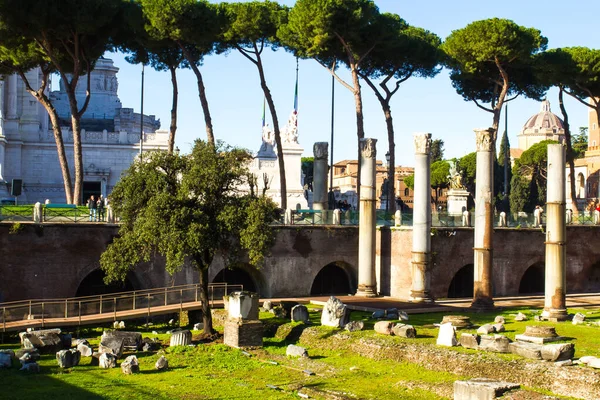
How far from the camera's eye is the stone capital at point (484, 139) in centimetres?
2472

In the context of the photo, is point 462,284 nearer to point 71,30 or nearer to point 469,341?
point 469,341

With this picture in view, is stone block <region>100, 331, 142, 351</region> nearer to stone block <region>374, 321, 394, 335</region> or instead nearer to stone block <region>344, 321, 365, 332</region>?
stone block <region>344, 321, 365, 332</region>

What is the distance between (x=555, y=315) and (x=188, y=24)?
17.0 metres

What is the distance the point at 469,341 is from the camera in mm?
18172

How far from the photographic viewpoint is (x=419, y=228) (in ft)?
88.7

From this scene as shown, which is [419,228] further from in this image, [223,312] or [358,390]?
[358,390]

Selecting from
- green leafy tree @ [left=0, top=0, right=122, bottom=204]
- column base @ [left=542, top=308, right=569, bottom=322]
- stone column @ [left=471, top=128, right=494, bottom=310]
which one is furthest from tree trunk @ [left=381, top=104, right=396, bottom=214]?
column base @ [left=542, top=308, right=569, bottom=322]

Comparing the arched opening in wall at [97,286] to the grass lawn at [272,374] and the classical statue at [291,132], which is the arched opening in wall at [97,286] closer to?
the grass lawn at [272,374]

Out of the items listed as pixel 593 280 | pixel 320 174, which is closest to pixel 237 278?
pixel 320 174

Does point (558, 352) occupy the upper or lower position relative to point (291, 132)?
lower

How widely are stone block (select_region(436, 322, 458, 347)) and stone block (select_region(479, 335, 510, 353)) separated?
0.59 m

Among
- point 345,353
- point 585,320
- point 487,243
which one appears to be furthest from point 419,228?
point 345,353

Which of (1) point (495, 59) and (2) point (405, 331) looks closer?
(2) point (405, 331)

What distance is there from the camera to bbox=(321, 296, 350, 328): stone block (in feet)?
68.9
